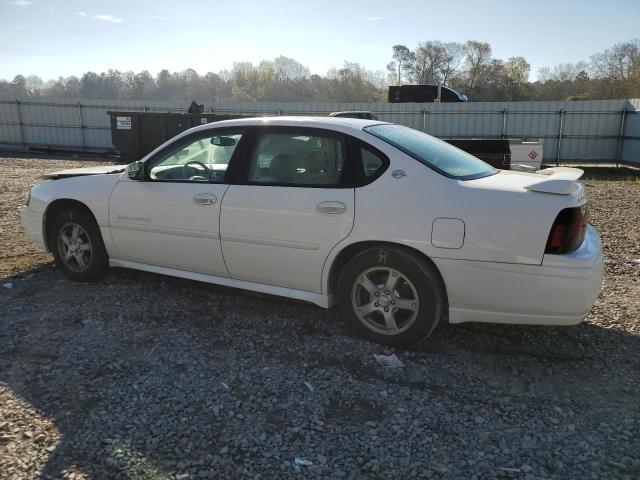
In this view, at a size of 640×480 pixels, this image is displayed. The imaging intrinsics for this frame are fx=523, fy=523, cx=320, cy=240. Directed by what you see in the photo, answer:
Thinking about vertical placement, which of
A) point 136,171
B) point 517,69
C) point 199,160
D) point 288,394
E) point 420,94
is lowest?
point 288,394

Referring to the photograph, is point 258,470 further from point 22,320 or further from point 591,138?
point 591,138

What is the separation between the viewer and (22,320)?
4242 mm

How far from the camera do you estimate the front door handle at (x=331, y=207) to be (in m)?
3.76

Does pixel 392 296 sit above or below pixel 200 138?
below

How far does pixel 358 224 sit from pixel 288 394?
1.26m

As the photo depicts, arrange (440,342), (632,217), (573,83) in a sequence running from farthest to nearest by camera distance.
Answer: (573,83)
(632,217)
(440,342)

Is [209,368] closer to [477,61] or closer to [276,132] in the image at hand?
[276,132]

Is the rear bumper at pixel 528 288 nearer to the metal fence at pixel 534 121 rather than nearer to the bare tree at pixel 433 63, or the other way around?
the metal fence at pixel 534 121

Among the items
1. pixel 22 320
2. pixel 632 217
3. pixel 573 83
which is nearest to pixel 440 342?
pixel 22 320

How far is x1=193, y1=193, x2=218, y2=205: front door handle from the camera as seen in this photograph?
423 centimetres

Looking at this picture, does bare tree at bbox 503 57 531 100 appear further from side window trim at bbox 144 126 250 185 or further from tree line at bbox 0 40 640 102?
side window trim at bbox 144 126 250 185

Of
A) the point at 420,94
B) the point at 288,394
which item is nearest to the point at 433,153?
the point at 288,394

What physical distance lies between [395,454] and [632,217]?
7.92 m

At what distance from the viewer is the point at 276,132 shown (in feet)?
13.9
